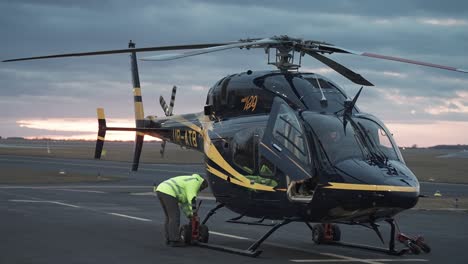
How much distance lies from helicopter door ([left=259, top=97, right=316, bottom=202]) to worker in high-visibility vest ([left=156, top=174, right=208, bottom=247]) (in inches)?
88.3

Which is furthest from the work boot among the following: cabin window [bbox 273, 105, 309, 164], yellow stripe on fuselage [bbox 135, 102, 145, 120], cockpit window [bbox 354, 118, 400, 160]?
yellow stripe on fuselage [bbox 135, 102, 145, 120]

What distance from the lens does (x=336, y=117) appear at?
16016 mm

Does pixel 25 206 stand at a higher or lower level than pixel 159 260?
lower

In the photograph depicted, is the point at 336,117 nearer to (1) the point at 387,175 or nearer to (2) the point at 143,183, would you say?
(1) the point at 387,175

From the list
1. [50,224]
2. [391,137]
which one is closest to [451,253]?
[391,137]

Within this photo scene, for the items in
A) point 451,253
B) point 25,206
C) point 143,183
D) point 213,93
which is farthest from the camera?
point 143,183

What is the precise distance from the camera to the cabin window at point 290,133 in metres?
15.4

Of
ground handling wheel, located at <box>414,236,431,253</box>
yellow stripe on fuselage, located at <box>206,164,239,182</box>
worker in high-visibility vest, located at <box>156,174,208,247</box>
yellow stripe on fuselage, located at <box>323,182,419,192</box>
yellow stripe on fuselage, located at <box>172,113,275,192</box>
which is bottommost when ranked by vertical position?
ground handling wheel, located at <box>414,236,431,253</box>

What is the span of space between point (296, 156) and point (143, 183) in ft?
98.3

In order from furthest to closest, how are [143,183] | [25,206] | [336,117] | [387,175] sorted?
[143,183] → [25,206] → [336,117] → [387,175]

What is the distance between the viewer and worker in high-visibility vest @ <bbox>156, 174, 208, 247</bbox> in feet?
57.5

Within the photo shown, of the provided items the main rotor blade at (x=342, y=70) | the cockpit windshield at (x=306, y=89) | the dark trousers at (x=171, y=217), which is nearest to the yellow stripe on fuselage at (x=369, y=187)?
the cockpit windshield at (x=306, y=89)

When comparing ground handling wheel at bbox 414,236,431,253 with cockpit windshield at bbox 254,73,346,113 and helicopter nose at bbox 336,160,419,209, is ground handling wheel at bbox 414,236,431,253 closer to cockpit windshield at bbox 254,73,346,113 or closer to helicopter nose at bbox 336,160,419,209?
helicopter nose at bbox 336,160,419,209

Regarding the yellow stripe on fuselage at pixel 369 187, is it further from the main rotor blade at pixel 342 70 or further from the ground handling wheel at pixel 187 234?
the ground handling wheel at pixel 187 234
